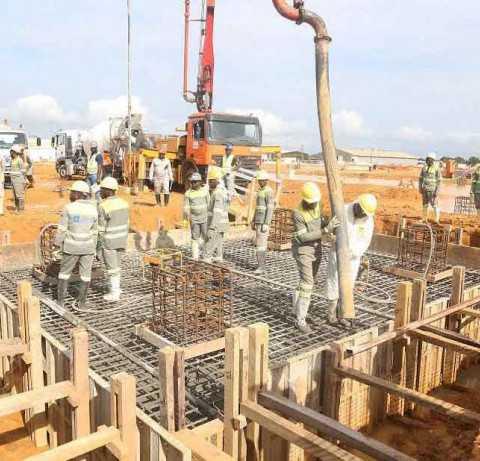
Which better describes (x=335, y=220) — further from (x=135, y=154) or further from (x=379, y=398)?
(x=135, y=154)

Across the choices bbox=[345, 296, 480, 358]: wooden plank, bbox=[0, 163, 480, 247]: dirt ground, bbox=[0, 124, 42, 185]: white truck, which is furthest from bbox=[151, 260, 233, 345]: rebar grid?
bbox=[0, 124, 42, 185]: white truck

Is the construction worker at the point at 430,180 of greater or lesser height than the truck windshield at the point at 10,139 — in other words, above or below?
below

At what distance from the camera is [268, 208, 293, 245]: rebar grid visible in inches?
385

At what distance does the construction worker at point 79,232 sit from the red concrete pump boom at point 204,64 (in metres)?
11.9

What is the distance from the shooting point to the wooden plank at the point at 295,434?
9.65ft

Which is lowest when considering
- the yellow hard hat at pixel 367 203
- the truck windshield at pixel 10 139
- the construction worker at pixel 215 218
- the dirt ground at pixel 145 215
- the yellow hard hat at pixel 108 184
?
the dirt ground at pixel 145 215

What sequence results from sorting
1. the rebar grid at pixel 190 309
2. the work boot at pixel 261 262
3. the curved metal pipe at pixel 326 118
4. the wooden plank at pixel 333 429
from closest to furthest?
the wooden plank at pixel 333 429 < the curved metal pipe at pixel 326 118 < the rebar grid at pixel 190 309 < the work boot at pixel 261 262

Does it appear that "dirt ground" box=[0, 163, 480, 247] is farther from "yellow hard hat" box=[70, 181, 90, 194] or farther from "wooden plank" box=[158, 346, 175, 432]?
"wooden plank" box=[158, 346, 175, 432]

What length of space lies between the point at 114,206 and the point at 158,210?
7.86 metres

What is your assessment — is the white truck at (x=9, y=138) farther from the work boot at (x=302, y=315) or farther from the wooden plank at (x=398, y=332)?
the wooden plank at (x=398, y=332)

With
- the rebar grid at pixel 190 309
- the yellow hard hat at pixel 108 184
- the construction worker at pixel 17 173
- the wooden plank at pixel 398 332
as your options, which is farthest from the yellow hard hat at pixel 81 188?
the construction worker at pixel 17 173

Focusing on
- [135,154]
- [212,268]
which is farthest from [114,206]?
[135,154]

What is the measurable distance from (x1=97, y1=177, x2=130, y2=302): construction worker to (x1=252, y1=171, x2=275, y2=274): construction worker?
2.47 m

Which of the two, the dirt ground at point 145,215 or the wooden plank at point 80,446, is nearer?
the wooden plank at point 80,446
